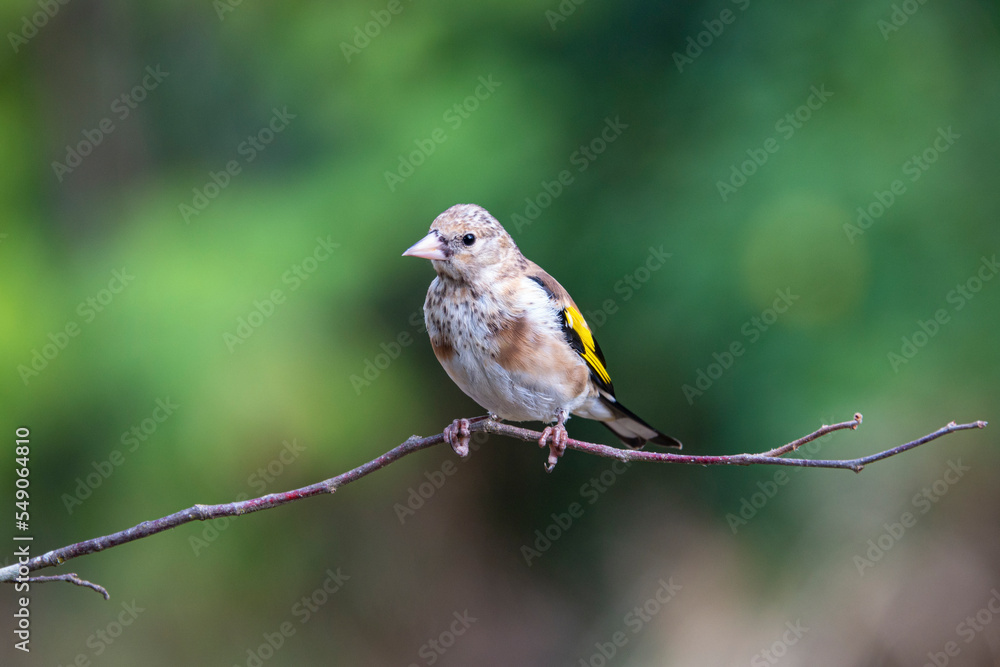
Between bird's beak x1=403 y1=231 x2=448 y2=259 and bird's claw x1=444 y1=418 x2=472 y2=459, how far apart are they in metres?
0.69

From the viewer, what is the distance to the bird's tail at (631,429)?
4.38m

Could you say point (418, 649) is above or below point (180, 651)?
above

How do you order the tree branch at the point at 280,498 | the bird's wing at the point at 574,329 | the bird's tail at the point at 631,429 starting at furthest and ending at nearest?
1. the bird's tail at the point at 631,429
2. the bird's wing at the point at 574,329
3. the tree branch at the point at 280,498

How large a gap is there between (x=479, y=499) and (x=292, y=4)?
4951 millimetres

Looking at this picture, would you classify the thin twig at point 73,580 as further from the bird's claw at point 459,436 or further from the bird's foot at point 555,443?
the bird's foot at point 555,443

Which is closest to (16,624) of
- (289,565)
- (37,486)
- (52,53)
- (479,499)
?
(37,486)

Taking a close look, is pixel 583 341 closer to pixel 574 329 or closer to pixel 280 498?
pixel 574 329

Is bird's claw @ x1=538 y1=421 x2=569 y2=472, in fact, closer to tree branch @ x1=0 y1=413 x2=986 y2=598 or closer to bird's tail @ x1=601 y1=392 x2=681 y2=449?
tree branch @ x1=0 y1=413 x2=986 y2=598

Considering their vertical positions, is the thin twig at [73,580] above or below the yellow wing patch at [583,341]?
below

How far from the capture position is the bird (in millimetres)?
3682

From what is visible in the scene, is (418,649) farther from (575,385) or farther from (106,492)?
(575,385)

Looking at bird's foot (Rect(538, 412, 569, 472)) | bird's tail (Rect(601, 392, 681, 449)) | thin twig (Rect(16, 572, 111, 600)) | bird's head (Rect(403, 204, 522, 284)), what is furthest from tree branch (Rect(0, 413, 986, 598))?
bird's tail (Rect(601, 392, 681, 449))

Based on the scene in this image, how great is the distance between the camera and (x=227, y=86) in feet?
28.9

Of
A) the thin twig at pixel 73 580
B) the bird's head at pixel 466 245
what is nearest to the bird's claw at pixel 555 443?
the bird's head at pixel 466 245
